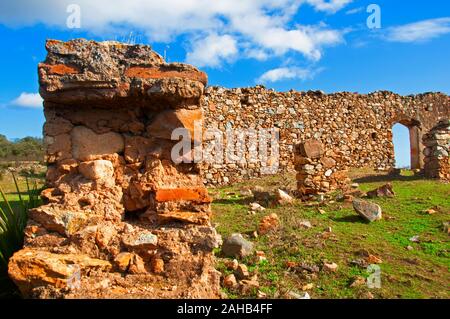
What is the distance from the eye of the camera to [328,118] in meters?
14.8

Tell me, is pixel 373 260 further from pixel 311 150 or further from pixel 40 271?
pixel 311 150

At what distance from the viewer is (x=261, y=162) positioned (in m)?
13.6

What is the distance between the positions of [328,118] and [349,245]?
9.54 metres

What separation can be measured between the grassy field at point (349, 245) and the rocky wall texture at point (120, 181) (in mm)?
1195

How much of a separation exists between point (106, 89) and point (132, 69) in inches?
12.0

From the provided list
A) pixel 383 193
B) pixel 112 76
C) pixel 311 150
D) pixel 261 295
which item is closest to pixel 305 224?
pixel 261 295

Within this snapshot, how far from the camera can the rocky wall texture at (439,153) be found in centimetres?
1147

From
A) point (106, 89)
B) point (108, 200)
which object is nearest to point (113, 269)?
point (108, 200)

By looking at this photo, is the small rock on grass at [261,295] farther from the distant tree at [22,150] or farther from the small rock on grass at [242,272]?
the distant tree at [22,150]

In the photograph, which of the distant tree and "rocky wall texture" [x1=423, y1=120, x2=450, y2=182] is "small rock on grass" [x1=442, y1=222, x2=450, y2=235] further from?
the distant tree


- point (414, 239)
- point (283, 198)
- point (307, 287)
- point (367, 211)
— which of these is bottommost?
point (307, 287)

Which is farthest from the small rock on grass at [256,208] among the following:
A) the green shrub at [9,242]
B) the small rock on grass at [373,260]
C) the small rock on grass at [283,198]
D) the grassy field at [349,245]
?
the green shrub at [9,242]

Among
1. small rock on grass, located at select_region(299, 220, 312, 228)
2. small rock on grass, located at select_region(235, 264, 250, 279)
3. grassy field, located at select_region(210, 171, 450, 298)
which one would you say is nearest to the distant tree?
grassy field, located at select_region(210, 171, 450, 298)
